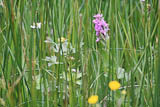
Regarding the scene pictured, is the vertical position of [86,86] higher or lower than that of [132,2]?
lower

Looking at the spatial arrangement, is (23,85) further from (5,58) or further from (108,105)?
(108,105)

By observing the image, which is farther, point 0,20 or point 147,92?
point 0,20

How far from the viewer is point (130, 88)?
107 cm

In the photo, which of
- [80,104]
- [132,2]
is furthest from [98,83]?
[132,2]

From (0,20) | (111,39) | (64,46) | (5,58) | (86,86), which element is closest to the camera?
(86,86)

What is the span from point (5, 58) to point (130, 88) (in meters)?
0.53

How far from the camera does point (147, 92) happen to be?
3.77ft

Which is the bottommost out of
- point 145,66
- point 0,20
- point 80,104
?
point 80,104

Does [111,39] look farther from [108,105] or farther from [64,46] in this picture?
[64,46]

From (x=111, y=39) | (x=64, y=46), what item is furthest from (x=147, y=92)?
(x=64, y=46)

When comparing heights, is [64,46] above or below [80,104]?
above

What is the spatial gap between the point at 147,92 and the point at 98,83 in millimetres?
184

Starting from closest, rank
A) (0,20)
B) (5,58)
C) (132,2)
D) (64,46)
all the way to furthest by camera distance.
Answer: (5,58), (64,46), (0,20), (132,2)

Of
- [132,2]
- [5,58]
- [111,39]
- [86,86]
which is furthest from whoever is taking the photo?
[132,2]
